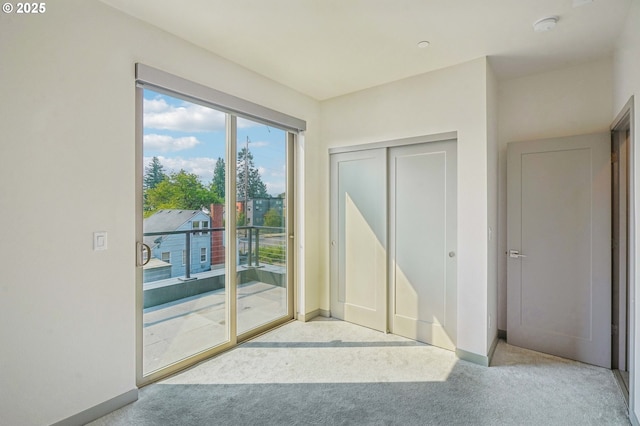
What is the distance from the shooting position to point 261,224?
11.6 feet

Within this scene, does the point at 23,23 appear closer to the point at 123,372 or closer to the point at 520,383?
the point at 123,372

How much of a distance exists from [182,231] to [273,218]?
1.16 meters

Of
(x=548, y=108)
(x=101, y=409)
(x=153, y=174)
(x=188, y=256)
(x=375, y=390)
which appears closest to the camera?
(x=101, y=409)

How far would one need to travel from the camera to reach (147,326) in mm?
2568

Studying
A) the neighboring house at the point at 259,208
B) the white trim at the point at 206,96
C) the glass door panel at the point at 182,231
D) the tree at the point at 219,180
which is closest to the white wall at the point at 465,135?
the white trim at the point at 206,96

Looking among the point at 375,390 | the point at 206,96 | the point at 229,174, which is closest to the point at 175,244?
the point at 229,174

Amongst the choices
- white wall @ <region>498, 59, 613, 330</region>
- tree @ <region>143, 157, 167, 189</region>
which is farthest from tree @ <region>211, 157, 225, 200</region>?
white wall @ <region>498, 59, 613, 330</region>

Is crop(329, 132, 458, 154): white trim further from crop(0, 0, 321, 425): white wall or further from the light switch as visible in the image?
the light switch

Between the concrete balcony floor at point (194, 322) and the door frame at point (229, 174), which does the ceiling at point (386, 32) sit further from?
the concrete balcony floor at point (194, 322)

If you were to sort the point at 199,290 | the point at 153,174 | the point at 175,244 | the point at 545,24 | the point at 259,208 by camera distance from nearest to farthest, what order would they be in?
the point at 545,24
the point at 153,174
the point at 175,244
the point at 199,290
the point at 259,208

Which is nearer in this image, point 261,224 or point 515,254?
point 515,254

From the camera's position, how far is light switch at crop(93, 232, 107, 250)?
213 centimetres

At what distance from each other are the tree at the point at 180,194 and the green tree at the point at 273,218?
73cm

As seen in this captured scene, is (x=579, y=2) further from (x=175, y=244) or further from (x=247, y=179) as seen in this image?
(x=175, y=244)
